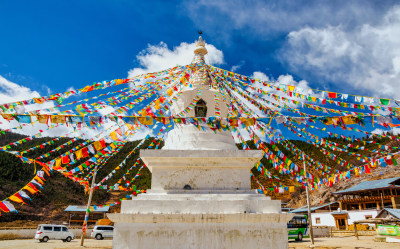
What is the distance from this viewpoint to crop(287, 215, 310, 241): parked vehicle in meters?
17.8

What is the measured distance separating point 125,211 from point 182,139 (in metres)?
2.53

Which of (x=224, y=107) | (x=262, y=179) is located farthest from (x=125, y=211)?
(x=262, y=179)

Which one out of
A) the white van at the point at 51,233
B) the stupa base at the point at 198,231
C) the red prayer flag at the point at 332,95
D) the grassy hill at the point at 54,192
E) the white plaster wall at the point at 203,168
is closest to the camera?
the stupa base at the point at 198,231

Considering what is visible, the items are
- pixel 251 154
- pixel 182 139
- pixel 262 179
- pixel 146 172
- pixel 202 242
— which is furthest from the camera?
pixel 146 172

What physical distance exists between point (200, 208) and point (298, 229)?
1540 centimetres

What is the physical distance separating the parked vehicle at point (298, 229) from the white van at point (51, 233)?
51.5 feet

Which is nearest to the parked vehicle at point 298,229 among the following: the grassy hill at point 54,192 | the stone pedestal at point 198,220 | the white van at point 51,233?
the grassy hill at point 54,192

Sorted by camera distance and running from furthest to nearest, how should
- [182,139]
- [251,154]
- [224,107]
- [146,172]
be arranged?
[146,172], [224,107], [182,139], [251,154]

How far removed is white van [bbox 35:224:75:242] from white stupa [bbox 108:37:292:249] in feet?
49.9

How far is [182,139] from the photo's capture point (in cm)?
732

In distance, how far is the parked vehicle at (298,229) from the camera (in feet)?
58.2

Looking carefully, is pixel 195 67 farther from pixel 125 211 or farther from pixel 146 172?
pixel 146 172

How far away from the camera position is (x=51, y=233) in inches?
680

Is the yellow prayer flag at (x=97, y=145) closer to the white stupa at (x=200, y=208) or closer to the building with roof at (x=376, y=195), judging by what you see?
the white stupa at (x=200, y=208)
